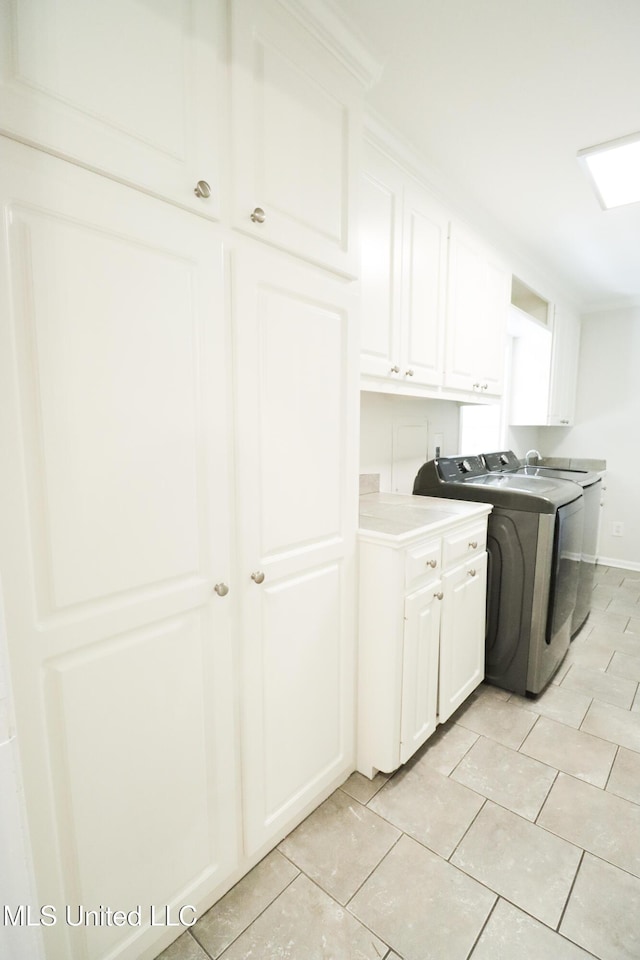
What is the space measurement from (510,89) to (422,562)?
5.28 ft

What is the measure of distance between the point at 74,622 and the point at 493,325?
2.44 meters

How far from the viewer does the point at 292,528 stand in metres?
1.21

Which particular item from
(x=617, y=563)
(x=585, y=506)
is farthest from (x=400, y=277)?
(x=617, y=563)

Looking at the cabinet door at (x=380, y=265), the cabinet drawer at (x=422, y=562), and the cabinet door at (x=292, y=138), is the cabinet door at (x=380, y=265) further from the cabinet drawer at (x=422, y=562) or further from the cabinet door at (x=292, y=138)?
the cabinet drawer at (x=422, y=562)

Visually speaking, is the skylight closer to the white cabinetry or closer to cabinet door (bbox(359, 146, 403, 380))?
cabinet door (bbox(359, 146, 403, 380))

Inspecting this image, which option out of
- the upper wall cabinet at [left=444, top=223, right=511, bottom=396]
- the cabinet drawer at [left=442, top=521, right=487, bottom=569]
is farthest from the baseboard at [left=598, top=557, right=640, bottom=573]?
the cabinet drawer at [left=442, top=521, right=487, bottom=569]

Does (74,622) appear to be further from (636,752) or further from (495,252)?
(495,252)

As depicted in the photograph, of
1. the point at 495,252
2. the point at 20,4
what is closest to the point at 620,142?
the point at 495,252

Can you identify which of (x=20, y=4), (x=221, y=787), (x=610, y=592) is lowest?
(x=610, y=592)

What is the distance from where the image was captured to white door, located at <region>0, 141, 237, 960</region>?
0.72 metres

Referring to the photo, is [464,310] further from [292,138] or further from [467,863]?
[467,863]

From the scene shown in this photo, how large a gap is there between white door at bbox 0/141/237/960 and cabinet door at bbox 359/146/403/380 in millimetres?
759

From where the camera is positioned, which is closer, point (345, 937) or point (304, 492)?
point (345, 937)

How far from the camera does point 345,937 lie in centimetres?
108
